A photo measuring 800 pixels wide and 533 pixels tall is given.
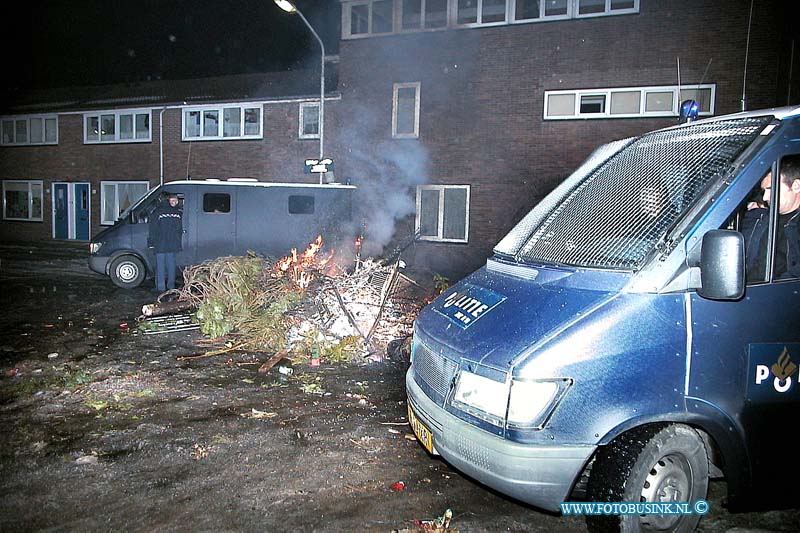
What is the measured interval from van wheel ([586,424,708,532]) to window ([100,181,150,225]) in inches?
905

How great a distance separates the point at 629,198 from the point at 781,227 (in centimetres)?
87

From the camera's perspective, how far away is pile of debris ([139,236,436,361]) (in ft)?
25.9

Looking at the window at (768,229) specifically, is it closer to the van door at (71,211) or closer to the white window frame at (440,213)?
the white window frame at (440,213)

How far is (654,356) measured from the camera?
2930 millimetres

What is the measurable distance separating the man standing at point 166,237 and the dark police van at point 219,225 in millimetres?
464

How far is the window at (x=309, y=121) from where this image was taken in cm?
1914

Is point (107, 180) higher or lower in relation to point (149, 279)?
higher

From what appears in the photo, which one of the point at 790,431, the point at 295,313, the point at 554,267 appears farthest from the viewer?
the point at 295,313

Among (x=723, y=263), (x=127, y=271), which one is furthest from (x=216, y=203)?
(x=723, y=263)

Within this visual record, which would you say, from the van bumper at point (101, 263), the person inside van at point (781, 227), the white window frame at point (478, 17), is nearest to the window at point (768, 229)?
the person inside van at point (781, 227)

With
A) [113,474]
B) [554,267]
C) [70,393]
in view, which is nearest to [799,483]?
[554,267]

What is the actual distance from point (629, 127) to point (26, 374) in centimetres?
1403

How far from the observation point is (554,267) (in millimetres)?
3467

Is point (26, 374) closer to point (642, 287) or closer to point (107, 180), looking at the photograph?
point (642, 287)
